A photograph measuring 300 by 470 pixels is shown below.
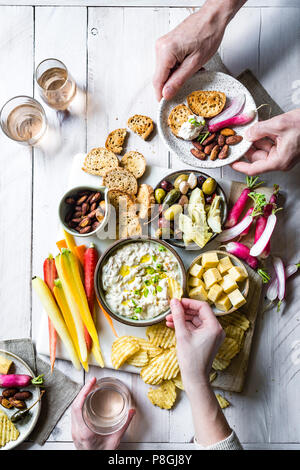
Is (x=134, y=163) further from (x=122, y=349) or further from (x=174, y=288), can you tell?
(x=122, y=349)

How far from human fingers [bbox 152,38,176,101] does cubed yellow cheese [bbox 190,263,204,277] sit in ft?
2.78

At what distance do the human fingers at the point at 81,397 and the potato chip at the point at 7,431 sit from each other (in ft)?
0.99

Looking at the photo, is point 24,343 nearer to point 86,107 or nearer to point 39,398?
point 39,398

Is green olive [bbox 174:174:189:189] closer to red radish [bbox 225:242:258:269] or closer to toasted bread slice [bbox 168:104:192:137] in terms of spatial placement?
toasted bread slice [bbox 168:104:192:137]

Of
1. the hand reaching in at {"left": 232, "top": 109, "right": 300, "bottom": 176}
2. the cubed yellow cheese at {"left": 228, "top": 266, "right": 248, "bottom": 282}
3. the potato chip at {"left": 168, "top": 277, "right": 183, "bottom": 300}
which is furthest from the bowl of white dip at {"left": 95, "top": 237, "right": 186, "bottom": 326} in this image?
the hand reaching in at {"left": 232, "top": 109, "right": 300, "bottom": 176}

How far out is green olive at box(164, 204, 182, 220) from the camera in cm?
196

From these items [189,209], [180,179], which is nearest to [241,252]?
[189,209]

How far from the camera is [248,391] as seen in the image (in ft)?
6.89

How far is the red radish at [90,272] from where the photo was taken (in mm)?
2037

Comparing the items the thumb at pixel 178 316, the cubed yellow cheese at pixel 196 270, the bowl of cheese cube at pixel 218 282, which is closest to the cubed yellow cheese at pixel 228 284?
the bowl of cheese cube at pixel 218 282

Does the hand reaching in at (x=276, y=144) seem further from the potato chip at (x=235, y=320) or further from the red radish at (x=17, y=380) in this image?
the red radish at (x=17, y=380)

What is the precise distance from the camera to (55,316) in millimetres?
2043
